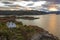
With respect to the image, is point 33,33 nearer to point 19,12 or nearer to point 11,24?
point 11,24

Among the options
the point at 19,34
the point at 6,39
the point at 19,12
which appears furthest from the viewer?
the point at 19,12

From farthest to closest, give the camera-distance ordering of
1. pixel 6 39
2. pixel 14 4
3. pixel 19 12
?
1. pixel 19 12
2. pixel 14 4
3. pixel 6 39

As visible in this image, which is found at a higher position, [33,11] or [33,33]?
[33,33]

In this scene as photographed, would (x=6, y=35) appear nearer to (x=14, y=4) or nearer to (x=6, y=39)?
(x=6, y=39)

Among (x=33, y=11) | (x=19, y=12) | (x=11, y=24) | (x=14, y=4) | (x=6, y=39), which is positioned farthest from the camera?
(x=19, y=12)

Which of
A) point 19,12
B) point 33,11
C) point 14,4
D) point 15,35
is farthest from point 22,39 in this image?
point 19,12

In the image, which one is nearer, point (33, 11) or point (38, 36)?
point (38, 36)

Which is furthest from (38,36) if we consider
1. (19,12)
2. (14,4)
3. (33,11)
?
(19,12)

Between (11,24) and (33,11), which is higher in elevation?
(11,24)

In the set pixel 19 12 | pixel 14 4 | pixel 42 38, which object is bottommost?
pixel 19 12

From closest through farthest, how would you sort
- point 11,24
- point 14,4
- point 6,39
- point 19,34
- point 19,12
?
point 6,39 < point 19,34 < point 11,24 < point 14,4 < point 19,12
